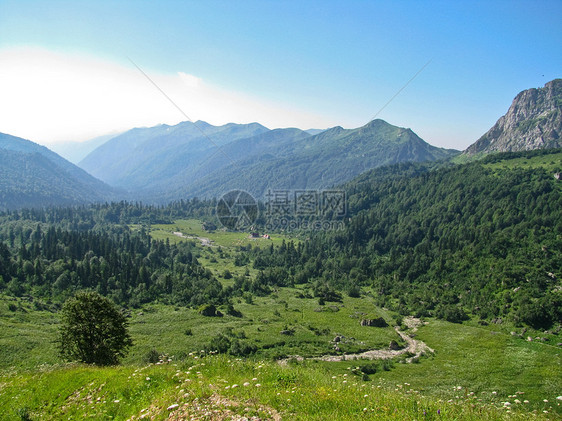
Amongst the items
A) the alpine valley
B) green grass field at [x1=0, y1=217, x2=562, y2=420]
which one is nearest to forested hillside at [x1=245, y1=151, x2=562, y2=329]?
the alpine valley

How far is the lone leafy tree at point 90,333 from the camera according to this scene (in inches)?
1244

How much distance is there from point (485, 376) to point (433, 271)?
238 feet

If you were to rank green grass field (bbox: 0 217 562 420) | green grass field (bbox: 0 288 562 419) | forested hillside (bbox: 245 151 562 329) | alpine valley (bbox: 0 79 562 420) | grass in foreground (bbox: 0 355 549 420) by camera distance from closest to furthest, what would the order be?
grass in foreground (bbox: 0 355 549 420)
green grass field (bbox: 0 217 562 420)
green grass field (bbox: 0 288 562 419)
alpine valley (bbox: 0 79 562 420)
forested hillside (bbox: 245 151 562 329)

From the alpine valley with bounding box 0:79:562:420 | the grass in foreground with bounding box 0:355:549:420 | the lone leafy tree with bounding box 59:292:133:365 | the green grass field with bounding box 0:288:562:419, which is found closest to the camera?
the grass in foreground with bounding box 0:355:549:420

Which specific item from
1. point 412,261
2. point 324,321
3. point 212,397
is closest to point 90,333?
point 212,397

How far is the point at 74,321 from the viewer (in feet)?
105

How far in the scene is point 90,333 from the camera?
105 feet

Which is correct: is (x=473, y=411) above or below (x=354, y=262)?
above

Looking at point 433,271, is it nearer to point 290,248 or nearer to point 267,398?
point 290,248

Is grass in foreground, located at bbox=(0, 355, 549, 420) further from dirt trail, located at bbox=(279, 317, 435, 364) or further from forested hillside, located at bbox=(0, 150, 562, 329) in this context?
forested hillside, located at bbox=(0, 150, 562, 329)

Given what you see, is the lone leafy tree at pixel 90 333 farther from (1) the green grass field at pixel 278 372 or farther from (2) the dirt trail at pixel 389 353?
(2) the dirt trail at pixel 389 353

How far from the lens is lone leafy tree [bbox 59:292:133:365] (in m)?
31.6

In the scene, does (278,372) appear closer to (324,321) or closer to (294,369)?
(294,369)

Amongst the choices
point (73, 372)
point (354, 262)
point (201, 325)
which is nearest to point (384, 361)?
point (201, 325)
